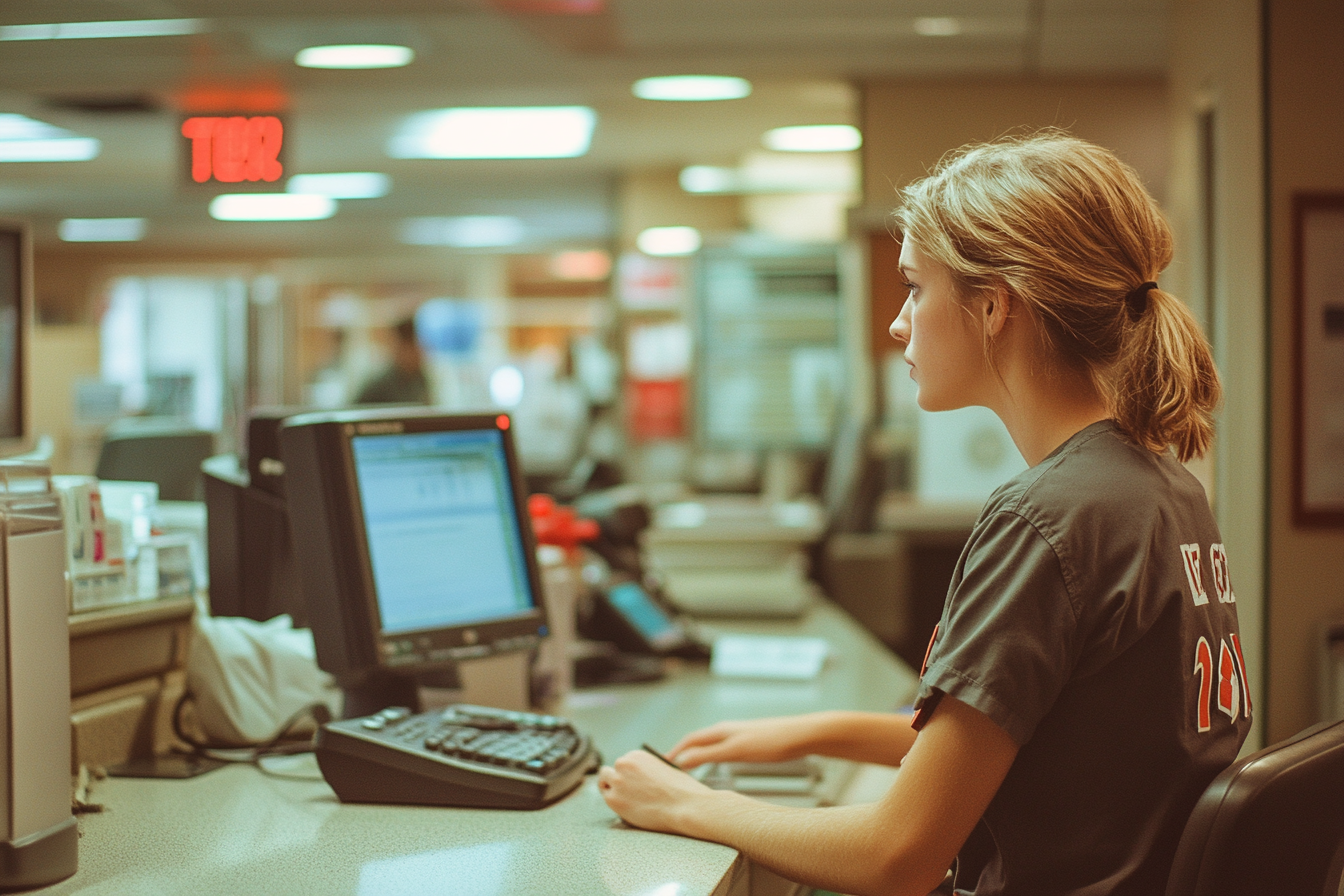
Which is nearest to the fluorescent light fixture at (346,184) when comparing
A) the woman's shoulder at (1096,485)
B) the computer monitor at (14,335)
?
the computer monitor at (14,335)

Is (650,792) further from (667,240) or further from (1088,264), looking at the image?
(667,240)

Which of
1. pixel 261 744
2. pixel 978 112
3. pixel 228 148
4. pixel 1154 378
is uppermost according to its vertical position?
pixel 978 112

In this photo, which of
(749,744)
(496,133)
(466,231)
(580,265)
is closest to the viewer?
(749,744)

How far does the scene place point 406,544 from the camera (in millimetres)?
1477

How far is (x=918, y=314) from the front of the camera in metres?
1.13

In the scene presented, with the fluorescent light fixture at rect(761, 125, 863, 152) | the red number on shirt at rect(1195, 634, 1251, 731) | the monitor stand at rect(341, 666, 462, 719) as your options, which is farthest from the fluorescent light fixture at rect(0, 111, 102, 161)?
the red number on shirt at rect(1195, 634, 1251, 731)

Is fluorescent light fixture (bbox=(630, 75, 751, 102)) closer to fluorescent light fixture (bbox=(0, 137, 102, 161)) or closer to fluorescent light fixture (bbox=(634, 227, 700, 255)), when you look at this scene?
fluorescent light fixture (bbox=(634, 227, 700, 255))

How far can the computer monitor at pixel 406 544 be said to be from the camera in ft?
4.60

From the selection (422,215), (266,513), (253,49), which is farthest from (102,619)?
(422,215)

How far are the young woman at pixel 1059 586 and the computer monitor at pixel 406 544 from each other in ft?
1.66

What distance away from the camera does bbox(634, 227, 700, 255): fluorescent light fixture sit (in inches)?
297

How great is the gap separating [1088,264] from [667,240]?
6836 millimetres

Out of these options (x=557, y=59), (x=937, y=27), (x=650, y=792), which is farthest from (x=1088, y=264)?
(x=557, y=59)

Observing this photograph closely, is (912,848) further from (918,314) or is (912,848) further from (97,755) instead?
(97,755)
